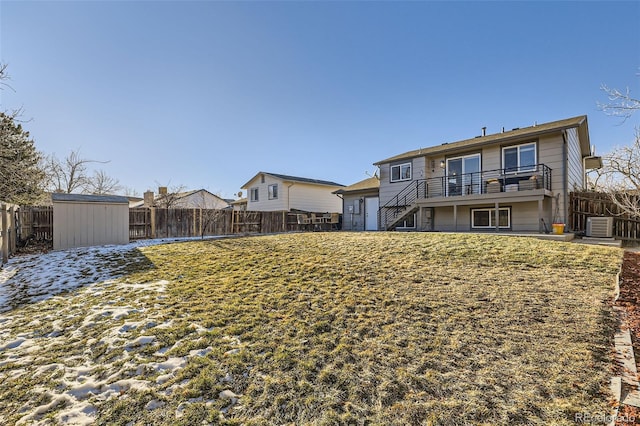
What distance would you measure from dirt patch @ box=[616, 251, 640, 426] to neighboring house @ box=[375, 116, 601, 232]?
474cm

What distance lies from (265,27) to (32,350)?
40.7 feet

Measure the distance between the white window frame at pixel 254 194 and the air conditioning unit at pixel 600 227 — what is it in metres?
23.3

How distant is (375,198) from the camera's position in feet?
64.9

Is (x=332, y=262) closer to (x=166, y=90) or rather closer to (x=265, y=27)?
(x=265, y=27)

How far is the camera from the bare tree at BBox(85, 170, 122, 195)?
32.5 meters

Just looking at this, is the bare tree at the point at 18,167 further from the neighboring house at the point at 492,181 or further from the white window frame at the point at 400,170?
the white window frame at the point at 400,170

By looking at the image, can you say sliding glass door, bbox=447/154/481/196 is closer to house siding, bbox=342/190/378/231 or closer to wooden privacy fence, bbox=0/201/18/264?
house siding, bbox=342/190/378/231

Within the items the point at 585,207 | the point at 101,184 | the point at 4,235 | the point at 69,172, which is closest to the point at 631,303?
the point at 585,207

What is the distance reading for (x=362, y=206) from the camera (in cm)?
2062

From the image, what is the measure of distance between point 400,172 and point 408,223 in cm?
319

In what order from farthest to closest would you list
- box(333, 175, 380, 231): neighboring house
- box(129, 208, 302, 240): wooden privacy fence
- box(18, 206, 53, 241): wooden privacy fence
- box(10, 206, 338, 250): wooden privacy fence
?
box(333, 175, 380, 231): neighboring house, box(129, 208, 302, 240): wooden privacy fence, box(10, 206, 338, 250): wooden privacy fence, box(18, 206, 53, 241): wooden privacy fence

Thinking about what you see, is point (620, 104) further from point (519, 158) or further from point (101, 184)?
point (101, 184)

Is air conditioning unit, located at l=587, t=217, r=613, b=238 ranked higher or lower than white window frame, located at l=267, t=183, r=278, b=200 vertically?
lower

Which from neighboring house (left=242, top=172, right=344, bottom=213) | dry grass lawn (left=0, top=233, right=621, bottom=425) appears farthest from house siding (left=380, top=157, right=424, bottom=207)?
dry grass lawn (left=0, top=233, right=621, bottom=425)
